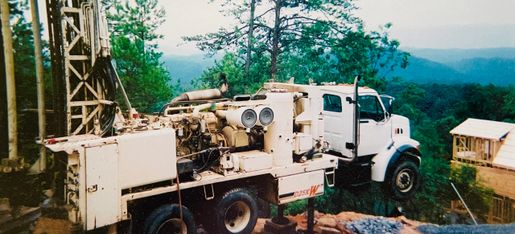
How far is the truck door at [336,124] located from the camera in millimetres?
6375

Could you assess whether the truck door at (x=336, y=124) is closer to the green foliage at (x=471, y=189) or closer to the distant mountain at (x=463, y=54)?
the distant mountain at (x=463, y=54)

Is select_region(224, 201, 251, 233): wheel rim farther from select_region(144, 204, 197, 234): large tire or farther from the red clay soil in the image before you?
the red clay soil

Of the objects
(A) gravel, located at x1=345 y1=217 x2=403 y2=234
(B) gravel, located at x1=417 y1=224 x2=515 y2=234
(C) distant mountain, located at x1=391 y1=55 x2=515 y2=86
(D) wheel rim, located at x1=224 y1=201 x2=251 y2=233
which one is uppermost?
(C) distant mountain, located at x1=391 y1=55 x2=515 y2=86

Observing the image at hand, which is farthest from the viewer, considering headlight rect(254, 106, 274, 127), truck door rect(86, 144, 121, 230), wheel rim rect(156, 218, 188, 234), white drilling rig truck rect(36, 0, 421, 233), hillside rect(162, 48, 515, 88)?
hillside rect(162, 48, 515, 88)

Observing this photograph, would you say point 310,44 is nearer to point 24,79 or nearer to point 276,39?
point 276,39

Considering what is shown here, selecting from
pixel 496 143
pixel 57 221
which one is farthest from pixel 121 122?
pixel 496 143

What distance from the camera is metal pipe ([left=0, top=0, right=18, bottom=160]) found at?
4.82 m

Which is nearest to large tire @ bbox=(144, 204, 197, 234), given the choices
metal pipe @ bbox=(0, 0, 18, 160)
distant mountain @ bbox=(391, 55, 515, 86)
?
metal pipe @ bbox=(0, 0, 18, 160)

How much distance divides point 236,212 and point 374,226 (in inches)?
96.0

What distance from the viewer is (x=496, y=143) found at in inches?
277

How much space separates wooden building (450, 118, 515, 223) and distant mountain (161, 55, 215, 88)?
16.5 feet

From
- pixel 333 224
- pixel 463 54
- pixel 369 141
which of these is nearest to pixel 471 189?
pixel 463 54

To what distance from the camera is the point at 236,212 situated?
5148 millimetres

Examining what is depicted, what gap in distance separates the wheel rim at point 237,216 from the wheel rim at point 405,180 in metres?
2.95
